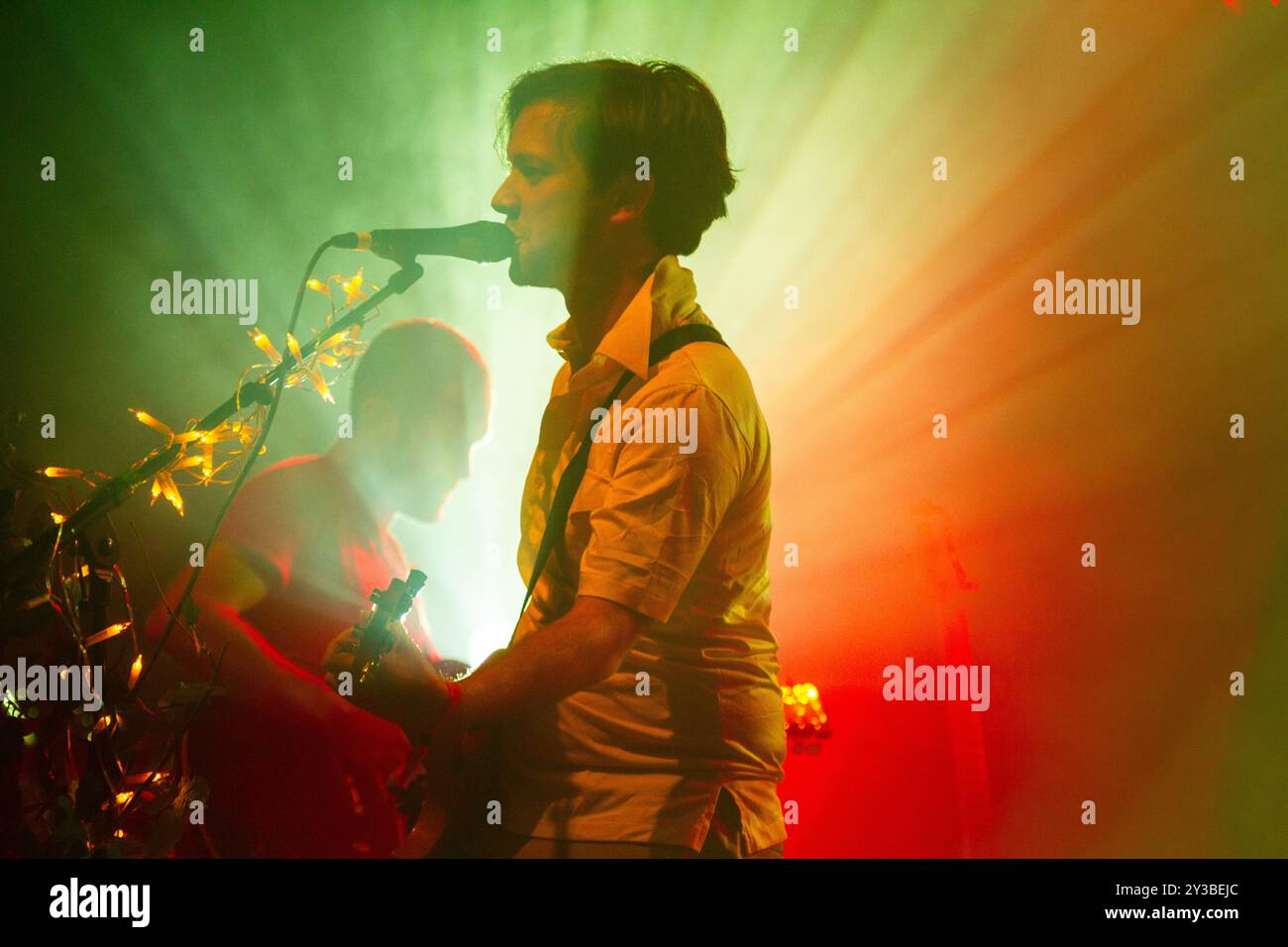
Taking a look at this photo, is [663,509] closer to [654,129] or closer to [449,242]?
[449,242]

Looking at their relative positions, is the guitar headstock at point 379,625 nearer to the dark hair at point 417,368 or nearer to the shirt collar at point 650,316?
the shirt collar at point 650,316

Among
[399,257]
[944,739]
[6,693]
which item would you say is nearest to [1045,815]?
[944,739]

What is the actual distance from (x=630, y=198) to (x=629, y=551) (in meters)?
0.79

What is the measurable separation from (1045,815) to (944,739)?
34 cm

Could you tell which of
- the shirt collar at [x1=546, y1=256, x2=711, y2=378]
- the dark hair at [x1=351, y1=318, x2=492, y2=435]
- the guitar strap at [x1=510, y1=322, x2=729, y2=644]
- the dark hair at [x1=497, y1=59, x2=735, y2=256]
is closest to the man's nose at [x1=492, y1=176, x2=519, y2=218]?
the dark hair at [x1=497, y1=59, x2=735, y2=256]

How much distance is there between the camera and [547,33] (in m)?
2.63

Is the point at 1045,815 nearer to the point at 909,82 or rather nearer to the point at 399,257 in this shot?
the point at 909,82

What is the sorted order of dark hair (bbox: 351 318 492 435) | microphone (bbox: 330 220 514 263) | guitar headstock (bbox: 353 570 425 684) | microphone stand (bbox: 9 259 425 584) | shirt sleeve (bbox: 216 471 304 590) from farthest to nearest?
dark hair (bbox: 351 318 492 435), shirt sleeve (bbox: 216 471 304 590), microphone (bbox: 330 220 514 263), microphone stand (bbox: 9 259 425 584), guitar headstock (bbox: 353 570 425 684)

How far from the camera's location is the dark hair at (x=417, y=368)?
2.66 m

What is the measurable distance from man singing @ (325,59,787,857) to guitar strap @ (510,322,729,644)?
20 mm

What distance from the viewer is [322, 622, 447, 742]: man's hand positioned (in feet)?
4.25

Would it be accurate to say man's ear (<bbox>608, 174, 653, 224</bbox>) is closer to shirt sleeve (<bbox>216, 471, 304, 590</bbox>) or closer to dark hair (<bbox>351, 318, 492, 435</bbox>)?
dark hair (<bbox>351, 318, 492, 435</bbox>)

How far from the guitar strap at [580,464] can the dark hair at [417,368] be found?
110 centimetres

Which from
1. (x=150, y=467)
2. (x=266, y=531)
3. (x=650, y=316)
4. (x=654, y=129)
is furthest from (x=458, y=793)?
(x=654, y=129)
